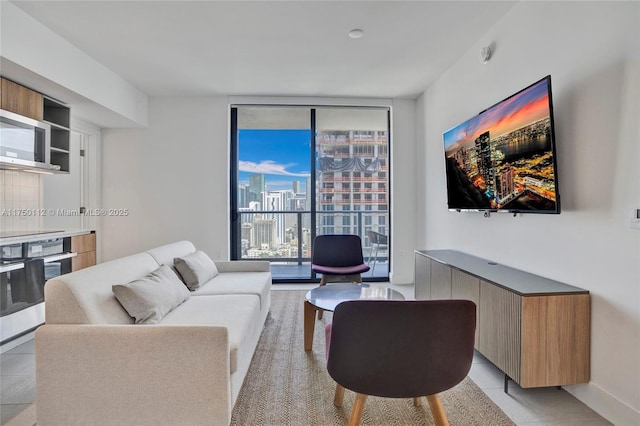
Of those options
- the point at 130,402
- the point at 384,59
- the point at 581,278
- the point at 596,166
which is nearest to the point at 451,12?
the point at 384,59

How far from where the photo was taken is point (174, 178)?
461 centimetres

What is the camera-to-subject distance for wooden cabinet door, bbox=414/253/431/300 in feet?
10.5

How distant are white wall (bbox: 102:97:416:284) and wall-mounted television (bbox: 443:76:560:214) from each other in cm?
240

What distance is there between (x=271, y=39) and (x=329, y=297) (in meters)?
2.34

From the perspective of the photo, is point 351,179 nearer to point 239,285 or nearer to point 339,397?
point 239,285

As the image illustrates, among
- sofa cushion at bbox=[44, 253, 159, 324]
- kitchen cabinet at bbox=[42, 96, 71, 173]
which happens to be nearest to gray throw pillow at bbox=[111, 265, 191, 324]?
sofa cushion at bbox=[44, 253, 159, 324]

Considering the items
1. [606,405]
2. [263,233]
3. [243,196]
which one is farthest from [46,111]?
[606,405]

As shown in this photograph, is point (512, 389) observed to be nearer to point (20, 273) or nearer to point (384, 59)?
point (384, 59)

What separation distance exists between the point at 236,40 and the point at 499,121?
2.36 m

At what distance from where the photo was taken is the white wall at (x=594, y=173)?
1691 mm

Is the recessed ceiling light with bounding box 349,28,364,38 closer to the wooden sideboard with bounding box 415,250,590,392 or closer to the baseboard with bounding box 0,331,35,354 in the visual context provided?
the wooden sideboard with bounding box 415,250,590,392

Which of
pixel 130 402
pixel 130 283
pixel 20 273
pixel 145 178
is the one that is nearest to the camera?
pixel 130 402

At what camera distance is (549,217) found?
7.32 feet

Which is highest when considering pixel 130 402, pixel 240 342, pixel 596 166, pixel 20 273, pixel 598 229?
pixel 596 166
